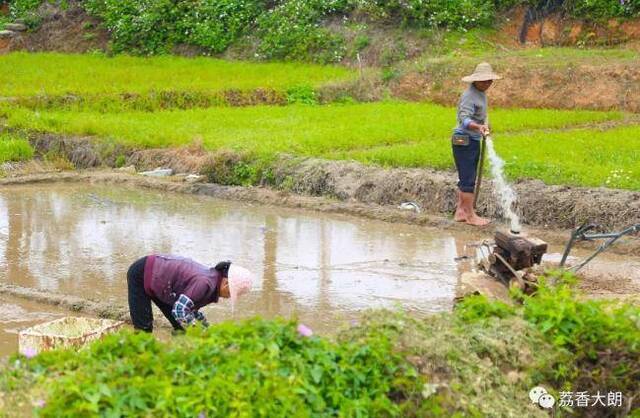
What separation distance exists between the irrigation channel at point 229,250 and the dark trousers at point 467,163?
21.2 inches

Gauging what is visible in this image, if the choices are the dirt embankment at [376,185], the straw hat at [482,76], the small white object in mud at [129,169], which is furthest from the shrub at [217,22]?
the straw hat at [482,76]

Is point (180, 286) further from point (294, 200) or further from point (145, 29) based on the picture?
point (145, 29)

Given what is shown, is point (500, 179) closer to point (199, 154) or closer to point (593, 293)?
point (593, 293)

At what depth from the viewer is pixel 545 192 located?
39.2ft

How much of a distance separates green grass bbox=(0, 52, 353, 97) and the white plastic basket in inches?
456

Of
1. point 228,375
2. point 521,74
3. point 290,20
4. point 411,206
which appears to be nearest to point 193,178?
point 411,206

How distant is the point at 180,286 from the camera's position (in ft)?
23.4

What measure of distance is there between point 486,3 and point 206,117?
8218 mm

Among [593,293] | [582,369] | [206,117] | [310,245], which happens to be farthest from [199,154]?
[582,369]

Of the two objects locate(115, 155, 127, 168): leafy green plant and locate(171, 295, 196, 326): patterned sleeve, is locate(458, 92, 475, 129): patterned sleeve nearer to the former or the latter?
locate(171, 295, 196, 326): patterned sleeve

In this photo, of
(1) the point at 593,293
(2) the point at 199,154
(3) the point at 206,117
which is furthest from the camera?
(3) the point at 206,117

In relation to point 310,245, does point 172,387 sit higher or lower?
higher

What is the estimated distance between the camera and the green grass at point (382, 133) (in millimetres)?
13062

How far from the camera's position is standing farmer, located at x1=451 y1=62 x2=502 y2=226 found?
1150 cm
